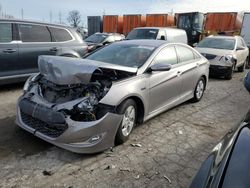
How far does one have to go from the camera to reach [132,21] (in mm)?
26359

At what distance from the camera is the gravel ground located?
337 cm

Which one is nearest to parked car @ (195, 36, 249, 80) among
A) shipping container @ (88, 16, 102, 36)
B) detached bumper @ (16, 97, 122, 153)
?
detached bumper @ (16, 97, 122, 153)

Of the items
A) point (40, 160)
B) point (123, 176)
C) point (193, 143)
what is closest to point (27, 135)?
point (40, 160)

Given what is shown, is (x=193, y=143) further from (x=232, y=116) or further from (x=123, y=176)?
(x=232, y=116)

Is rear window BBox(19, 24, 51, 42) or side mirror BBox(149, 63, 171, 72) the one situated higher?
rear window BBox(19, 24, 51, 42)

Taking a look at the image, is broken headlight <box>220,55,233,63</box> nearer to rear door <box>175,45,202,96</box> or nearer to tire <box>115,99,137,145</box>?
rear door <box>175,45,202,96</box>

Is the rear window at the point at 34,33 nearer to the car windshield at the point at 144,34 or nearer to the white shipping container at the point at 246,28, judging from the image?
the car windshield at the point at 144,34

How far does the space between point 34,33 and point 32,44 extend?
33 centimetres

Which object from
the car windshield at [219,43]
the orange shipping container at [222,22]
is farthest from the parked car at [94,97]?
the orange shipping container at [222,22]

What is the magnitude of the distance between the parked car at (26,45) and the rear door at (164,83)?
3.40 m

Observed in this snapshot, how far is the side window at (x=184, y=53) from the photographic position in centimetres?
594

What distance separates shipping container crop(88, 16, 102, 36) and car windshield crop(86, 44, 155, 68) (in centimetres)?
2457

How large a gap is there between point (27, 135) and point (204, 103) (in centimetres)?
436

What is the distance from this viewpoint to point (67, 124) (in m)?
3.70
